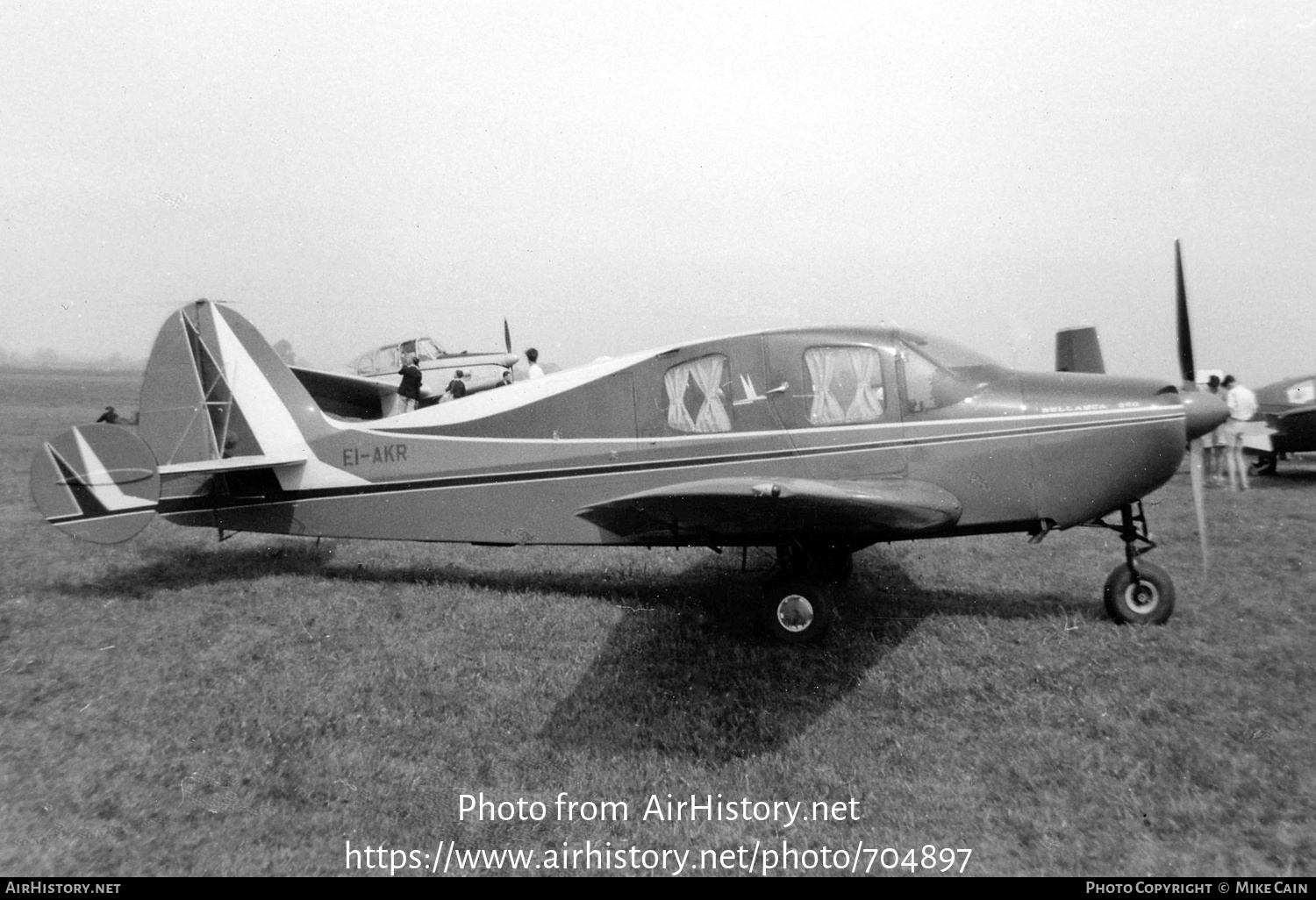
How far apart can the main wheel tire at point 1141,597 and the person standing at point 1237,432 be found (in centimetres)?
797

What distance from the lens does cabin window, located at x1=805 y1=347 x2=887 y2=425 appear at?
5555 millimetres

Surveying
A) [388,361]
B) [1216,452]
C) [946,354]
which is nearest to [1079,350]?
[1216,452]

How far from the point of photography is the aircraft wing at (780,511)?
4.07m

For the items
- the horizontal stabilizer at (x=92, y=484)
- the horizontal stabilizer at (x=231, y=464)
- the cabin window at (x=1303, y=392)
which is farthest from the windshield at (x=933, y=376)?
the cabin window at (x=1303, y=392)

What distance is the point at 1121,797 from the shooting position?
3.65 metres

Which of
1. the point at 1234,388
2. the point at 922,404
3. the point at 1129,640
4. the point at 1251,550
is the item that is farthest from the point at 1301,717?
the point at 1234,388

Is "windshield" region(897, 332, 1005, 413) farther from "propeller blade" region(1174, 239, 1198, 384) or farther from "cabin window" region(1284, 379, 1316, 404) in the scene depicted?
"cabin window" region(1284, 379, 1316, 404)

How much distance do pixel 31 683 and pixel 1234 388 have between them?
Answer: 51.6 feet

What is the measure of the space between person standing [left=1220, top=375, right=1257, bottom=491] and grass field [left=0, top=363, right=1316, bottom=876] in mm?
5391

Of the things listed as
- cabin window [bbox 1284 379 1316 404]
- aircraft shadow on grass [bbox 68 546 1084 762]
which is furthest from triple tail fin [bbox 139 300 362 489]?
cabin window [bbox 1284 379 1316 404]

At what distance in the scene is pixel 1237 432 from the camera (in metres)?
11.7

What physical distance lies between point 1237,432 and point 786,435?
10.1 meters

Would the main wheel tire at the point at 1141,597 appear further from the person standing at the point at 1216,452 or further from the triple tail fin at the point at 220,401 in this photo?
the person standing at the point at 1216,452
